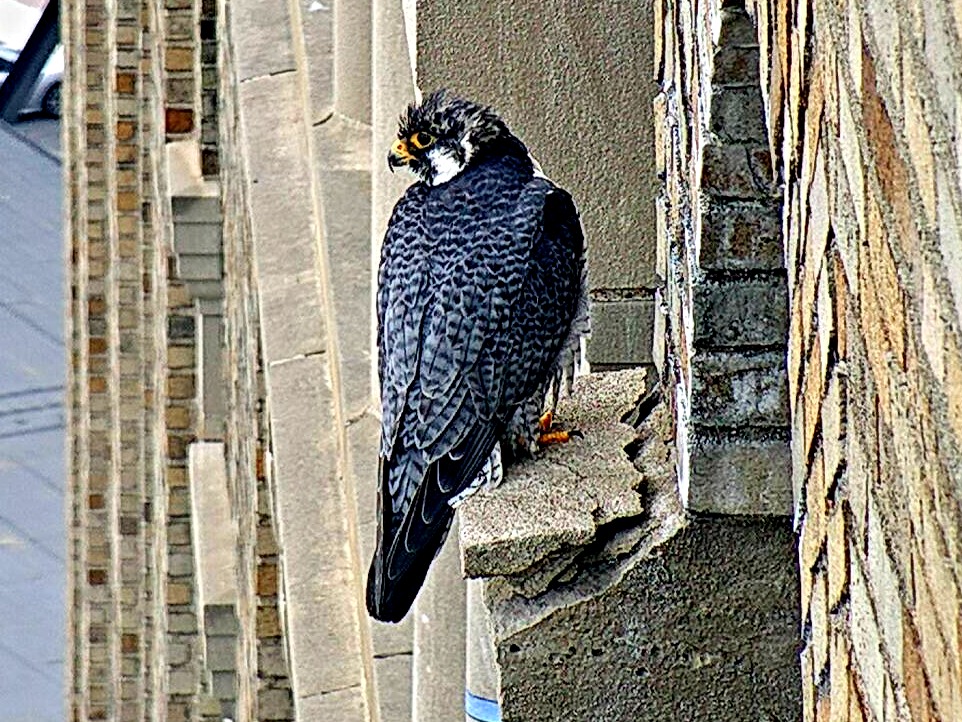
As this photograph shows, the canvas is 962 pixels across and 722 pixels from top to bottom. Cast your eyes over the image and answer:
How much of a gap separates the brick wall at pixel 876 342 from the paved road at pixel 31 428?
473 inches

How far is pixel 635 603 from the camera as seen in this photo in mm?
2930

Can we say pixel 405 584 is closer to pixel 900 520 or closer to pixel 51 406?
pixel 900 520

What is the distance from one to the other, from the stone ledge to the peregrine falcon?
0.07 metres

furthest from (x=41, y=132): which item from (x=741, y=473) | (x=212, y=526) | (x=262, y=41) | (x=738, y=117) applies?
(x=738, y=117)

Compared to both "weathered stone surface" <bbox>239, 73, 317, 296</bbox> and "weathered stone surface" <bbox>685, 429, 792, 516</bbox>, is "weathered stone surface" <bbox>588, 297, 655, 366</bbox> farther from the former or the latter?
"weathered stone surface" <bbox>239, 73, 317, 296</bbox>

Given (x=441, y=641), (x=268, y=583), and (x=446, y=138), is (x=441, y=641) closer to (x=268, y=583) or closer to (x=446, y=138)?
(x=446, y=138)

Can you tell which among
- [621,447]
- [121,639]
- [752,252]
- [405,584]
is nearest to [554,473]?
[621,447]

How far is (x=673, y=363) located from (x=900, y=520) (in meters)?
1.62

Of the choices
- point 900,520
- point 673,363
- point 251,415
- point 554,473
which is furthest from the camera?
point 251,415

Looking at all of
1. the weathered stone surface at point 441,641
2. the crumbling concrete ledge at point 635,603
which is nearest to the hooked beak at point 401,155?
the crumbling concrete ledge at point 635,603

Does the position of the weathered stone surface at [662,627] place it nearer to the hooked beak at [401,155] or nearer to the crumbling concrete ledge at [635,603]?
the crumbling concrete ledge at [635,603]

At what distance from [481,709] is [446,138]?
827mm

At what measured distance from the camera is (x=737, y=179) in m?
2.54

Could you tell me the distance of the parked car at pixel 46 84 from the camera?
22234 mm
